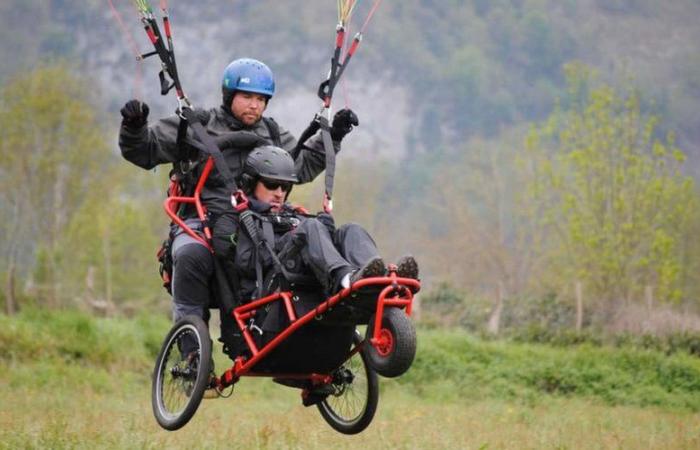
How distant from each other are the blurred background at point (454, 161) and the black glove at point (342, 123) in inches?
8.1

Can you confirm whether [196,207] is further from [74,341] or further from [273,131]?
[74,341]

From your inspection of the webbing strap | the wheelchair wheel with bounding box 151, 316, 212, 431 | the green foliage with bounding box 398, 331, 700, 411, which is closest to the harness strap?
the webbing strap

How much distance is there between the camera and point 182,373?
26.6 feet

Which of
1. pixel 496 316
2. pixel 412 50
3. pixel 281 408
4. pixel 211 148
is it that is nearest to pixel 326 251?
pixel 211 148

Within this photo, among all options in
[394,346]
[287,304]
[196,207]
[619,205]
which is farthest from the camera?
[619,205]

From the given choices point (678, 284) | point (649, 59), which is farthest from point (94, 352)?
point (649, 59)

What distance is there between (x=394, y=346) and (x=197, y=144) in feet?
8.09

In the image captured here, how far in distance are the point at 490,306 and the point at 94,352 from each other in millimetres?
16004

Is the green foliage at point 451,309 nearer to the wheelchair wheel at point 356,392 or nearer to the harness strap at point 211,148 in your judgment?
the wheelchair wheel at point 356,392

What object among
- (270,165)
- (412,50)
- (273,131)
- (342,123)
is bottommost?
(270,165)

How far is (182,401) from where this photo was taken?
8.21 meters

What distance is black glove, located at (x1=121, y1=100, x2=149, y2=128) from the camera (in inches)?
313

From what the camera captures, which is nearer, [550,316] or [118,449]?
[118,449]

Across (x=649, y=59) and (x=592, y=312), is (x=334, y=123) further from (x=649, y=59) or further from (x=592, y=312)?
(x=649, y=59)
